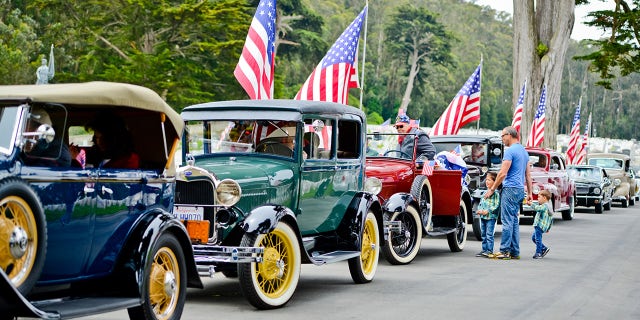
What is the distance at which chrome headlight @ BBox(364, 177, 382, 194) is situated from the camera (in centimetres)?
1320

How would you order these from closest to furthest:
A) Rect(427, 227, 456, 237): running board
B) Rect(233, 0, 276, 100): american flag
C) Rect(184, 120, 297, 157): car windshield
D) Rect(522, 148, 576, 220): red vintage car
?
Rect(184, 120, 297, 157): car windshield, Rect(427, 227, 456, 237): running board, Rect(233, 0, 276, 100): american flag, Rect(522, 148, 576, 220): red vintage car

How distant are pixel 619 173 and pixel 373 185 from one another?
→ 2835 cm

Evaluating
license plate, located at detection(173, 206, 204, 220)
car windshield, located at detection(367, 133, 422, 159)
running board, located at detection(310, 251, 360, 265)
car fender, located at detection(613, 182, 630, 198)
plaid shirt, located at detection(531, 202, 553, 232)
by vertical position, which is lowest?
car fender, located at detection(613, 182, 630, 198)

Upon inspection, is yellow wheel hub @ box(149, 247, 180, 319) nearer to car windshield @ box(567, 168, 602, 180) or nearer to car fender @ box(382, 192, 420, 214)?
car fender @ box(382, 192, 420, 214)

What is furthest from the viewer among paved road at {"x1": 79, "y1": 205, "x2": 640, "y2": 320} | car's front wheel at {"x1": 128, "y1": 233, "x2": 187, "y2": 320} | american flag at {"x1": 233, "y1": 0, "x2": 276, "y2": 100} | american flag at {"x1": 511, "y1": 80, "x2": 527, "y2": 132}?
american flag at {"x1": 511, "y1": 80, "x2": 527, "y2": 132}

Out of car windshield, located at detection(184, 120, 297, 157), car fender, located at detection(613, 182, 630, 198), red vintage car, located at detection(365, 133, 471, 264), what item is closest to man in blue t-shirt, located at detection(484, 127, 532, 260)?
red vintage car, located at detection(365, 133, 471, 264)

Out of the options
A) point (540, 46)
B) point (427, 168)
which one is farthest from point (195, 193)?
point (540, 46)

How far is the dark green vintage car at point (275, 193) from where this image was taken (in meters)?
9.73

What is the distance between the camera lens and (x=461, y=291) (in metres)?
11.4

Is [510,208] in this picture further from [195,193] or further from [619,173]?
[619,173]

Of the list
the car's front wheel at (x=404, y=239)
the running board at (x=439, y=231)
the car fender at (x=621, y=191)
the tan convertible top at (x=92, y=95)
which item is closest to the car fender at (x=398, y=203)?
the car's front wheel at (x=404, y=239)

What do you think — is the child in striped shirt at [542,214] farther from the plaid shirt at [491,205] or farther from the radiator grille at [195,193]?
the radiator grille at [195,193]

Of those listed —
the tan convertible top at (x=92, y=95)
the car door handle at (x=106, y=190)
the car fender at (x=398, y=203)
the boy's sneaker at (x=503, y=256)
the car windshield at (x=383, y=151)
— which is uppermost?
the tan convertible top at (x=92, y=95)

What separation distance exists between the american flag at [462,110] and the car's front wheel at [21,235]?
72.1 feet
